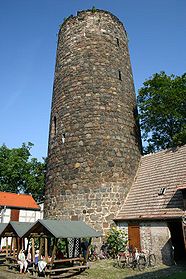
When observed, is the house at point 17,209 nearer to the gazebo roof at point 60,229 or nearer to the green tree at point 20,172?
the green tree at point 20,172

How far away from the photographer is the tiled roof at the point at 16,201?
924 inches

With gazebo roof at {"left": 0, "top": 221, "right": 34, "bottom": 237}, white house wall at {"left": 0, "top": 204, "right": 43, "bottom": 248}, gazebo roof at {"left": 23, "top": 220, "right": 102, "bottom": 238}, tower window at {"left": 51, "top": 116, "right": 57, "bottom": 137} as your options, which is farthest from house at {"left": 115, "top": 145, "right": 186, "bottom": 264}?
white house wall at {"left": 0, "top": 204, "right": 43, "bottom": 248}

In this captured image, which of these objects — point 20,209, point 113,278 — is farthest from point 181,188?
point 20,209

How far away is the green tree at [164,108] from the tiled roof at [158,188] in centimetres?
173

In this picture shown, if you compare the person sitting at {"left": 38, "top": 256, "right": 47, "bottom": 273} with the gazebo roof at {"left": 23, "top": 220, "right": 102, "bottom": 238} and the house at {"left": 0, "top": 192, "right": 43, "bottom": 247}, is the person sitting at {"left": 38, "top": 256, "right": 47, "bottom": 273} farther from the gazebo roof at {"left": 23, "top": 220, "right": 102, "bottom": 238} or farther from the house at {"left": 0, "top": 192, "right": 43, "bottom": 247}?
the house at {"left": 0, "top": 192, "right": 43, "bottom": 247}

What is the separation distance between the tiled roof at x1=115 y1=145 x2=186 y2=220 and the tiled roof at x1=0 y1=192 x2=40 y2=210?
536 inches

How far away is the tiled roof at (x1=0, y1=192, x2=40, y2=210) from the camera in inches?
924

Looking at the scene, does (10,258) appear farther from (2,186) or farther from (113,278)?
(2,186)

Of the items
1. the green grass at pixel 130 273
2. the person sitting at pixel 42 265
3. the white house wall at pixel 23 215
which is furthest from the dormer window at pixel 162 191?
the white house wall at pixel 23 215

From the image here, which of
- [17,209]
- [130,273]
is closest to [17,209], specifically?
[17,209]

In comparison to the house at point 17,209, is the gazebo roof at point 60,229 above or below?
below

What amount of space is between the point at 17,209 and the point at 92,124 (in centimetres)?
1363

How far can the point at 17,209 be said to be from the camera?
2398 cm

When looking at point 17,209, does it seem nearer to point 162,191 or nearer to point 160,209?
point 162,191
